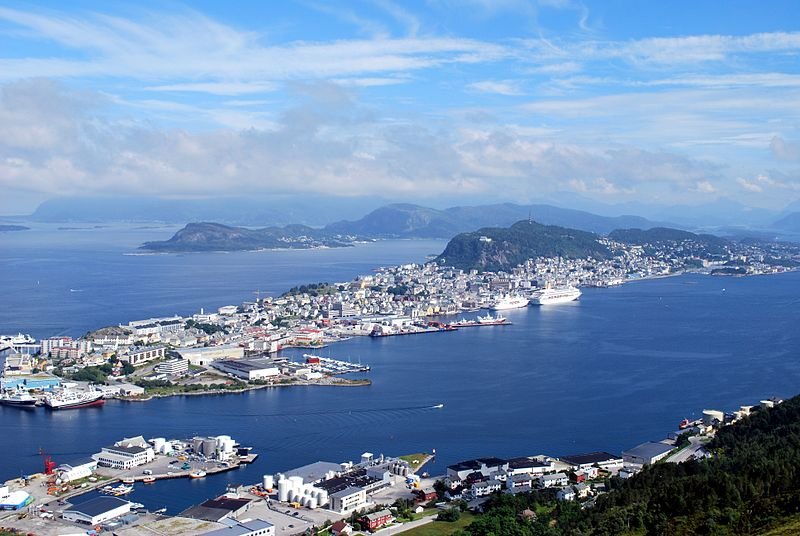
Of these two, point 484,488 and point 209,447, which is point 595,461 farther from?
point 209,447

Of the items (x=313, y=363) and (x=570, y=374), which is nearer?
(x=570, y=374)

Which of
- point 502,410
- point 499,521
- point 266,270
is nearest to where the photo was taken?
point 499,521

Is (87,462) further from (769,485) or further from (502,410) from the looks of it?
(769,485)

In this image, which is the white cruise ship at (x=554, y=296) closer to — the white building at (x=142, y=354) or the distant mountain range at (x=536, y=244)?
the distant mountain range at (x=536, y=244)

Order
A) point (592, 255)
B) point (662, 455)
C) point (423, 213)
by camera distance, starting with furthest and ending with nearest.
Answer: point (423, 213) < point (592, 255) < point (662, 455)

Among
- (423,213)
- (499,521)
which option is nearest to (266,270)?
(499,521)

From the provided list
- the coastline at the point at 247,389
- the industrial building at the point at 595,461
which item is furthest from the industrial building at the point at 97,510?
the coastline at the point at 247,389
